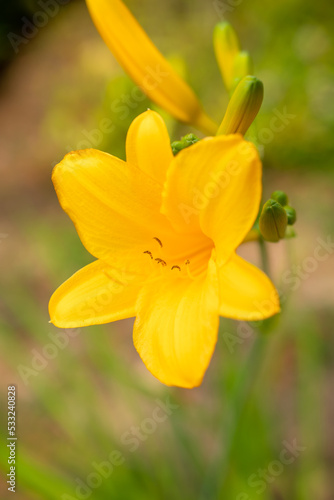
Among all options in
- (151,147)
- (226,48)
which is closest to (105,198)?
(151,147)

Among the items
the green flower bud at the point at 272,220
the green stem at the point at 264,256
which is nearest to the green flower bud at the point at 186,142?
the green flower bud at the point at 272,220

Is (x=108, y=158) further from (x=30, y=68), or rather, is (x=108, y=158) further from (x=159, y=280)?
(x=30, y=68)

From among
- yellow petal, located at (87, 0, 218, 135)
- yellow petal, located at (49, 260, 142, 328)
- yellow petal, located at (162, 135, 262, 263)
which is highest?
yellow petal, located at (87, 0, 218, 135)

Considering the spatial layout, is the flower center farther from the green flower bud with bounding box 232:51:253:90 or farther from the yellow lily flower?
the green flower bud with bounding box 232:51:253:90

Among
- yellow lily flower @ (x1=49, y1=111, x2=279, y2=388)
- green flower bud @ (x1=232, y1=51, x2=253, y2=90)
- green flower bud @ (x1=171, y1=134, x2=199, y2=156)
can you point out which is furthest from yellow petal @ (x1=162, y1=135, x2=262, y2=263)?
green flower bud @ (x1=232, y1=51, x2=253, y2=90)

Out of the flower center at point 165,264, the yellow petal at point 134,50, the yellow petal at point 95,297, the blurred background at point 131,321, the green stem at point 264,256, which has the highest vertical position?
the yellow petal at point 134,50

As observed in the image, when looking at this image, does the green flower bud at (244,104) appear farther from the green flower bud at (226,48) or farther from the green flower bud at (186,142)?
the green flower bud at (226,48)

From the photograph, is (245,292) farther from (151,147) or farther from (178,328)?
(151,147)
